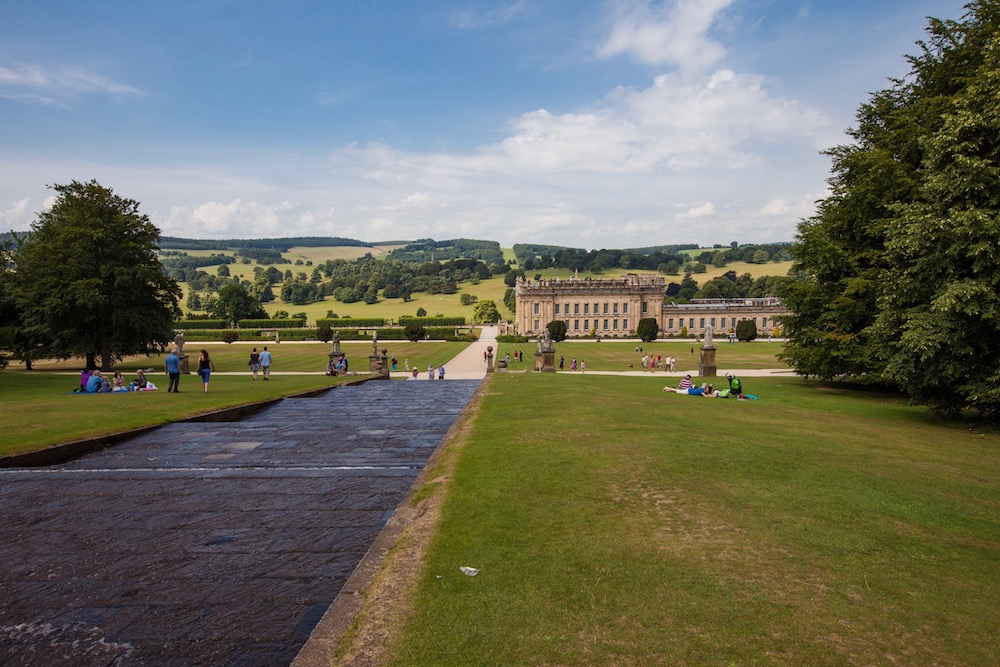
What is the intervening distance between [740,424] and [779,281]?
16.3 metres

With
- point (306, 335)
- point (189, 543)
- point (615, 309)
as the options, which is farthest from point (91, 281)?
point (615, 309)

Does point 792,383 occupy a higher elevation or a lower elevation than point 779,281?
lower

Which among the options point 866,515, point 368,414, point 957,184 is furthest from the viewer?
point 368,414

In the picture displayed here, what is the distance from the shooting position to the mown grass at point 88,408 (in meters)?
13.1

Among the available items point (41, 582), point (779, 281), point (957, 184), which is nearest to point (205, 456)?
point (41, 582)

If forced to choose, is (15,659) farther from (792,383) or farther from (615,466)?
(792,383)

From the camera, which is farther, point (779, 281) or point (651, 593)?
point (779, 281)

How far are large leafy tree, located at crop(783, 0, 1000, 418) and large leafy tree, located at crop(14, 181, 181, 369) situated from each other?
4141 cm

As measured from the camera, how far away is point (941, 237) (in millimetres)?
15102

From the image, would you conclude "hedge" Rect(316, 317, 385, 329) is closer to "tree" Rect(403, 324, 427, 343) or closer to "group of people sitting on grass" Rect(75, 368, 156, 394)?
"tree" Rect(403, 324, 427, 343)

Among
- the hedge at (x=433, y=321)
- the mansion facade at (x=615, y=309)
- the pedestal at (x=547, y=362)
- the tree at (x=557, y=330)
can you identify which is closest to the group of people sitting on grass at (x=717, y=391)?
the pedestal at (x=547, y=362)

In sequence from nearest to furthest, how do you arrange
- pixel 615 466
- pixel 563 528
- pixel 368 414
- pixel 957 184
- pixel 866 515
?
1. pixel 563 528
2. pixel 866 515
3. pixel 615 466
4. pixel 957 184
5. pixel 368 414

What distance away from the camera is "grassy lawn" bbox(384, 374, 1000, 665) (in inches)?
184

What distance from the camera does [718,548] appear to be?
6.58 m
